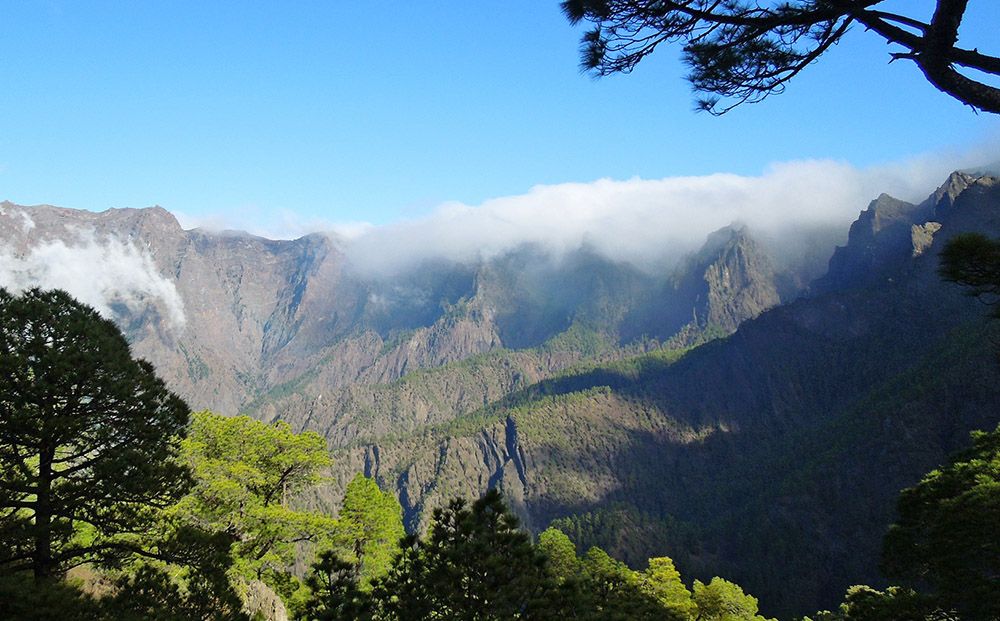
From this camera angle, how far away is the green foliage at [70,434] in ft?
37.7

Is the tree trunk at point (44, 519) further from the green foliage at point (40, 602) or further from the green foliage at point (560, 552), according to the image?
the green foliage at point (560, 552)

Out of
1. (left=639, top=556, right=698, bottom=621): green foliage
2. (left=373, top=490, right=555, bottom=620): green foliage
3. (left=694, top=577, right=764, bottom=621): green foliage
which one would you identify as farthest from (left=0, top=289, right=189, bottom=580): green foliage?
(left=694, top=577, right=764, bottom=621): green foliage

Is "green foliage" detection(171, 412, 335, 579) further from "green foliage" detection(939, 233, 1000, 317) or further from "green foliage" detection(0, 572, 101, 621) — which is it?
"green foliage" detection(939, 233, 1000, 317)

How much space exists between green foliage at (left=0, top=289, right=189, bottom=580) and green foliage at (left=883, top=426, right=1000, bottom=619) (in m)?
24.9

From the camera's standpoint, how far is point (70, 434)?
11.7 metres

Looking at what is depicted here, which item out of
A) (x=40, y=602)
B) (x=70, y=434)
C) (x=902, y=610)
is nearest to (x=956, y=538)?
(x=902, y=610)

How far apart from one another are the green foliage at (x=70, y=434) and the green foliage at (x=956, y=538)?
980 inches

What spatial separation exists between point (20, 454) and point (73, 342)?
2.44 meters

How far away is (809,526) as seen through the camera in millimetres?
148125

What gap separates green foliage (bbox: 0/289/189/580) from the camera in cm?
1149

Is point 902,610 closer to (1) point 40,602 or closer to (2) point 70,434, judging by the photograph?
(1) point 40,602

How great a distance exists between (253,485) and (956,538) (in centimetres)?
2665

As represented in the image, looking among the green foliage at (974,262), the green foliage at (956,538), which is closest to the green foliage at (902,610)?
the green foliage at (956,538)

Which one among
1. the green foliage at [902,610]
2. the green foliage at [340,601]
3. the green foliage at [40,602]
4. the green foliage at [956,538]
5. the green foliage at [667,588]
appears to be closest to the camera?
the green foliage at [40,602]
